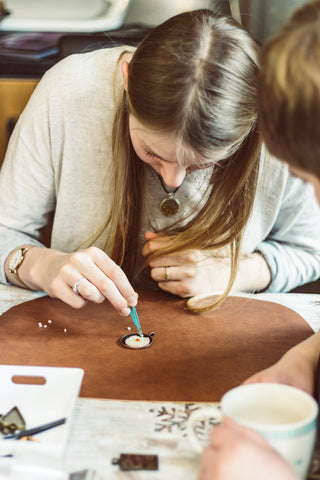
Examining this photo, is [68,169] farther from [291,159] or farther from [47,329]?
[291,159]

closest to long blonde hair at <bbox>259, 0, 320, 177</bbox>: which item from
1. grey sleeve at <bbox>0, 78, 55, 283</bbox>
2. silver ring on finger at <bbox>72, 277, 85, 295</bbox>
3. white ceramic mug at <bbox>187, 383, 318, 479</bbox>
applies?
white ceramic mug at <bbox>187, 383, 318, 479</bbox>

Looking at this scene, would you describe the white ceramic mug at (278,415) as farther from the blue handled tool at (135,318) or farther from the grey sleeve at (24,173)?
the grey sleeve at (24,173)

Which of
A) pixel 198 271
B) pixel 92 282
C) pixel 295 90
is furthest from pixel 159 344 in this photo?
pixel 295 90

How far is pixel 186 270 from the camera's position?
1.25 meters

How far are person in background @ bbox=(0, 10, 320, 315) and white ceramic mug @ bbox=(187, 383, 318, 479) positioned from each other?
410mm

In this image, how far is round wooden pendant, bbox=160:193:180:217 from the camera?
1.37 metres

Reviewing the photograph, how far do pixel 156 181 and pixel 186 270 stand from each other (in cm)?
24

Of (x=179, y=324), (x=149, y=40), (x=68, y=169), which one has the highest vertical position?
(x=149, y=40)

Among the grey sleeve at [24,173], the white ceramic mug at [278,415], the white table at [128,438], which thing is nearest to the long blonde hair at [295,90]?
the white ceramic mug at [278,415]

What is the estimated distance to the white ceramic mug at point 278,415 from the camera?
2.11ft

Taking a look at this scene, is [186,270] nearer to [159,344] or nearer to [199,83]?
[159,344]

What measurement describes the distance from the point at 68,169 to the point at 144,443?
0.79 m

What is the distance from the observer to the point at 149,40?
104 centimetres

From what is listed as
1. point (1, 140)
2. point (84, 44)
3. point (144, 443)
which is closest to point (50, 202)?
point (84, 44)
